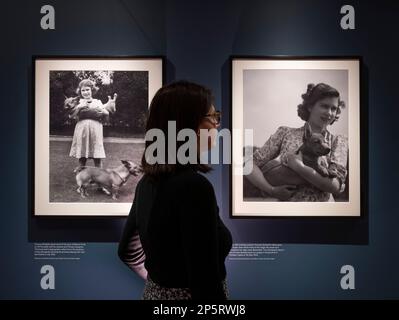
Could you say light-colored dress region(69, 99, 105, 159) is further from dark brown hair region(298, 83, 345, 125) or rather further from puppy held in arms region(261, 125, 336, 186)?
dark brown hair region(298, 83, 345, 125)

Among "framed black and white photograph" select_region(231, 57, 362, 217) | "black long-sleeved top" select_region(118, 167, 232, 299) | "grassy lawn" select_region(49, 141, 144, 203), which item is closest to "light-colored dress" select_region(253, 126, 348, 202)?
"framed black and white photograph" select_region(231, 57, 362, 217)

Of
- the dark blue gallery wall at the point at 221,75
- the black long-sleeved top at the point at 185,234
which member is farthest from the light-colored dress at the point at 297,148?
the black long-sleeved top at the point at 185,234

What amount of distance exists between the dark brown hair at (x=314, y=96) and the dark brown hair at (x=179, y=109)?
0.69 m

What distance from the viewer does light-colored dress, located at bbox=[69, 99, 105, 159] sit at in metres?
1.45

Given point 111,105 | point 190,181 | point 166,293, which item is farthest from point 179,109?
point 111,105

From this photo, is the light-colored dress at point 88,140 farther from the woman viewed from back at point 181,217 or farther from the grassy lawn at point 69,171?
the woman viewed from back at point 181,217

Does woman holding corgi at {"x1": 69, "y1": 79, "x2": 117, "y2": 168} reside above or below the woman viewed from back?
above

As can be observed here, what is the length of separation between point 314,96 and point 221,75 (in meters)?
0.33

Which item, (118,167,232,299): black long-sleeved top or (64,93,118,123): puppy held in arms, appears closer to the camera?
(118,167,232,299): black long-sleeved top

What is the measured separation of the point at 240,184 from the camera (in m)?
1.45

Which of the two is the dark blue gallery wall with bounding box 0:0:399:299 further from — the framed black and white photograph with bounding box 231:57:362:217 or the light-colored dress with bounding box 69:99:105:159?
the light-colored dress with bounding box 69:99:105:159

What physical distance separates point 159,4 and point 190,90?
0.76 metres

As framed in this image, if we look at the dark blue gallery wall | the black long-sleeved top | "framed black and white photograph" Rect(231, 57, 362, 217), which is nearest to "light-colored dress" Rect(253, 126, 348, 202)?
"framed black and white photograph" Rect(231, 57, 362, 217)

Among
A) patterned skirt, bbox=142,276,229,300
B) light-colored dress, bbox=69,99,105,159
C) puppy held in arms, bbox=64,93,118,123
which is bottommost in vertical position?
patterned skirt, bbox=142,276,229,300
